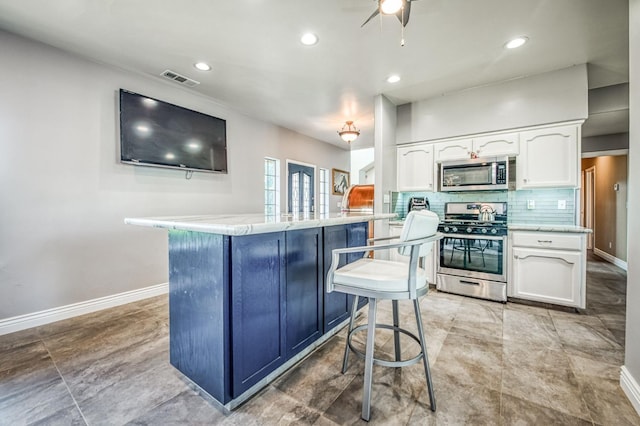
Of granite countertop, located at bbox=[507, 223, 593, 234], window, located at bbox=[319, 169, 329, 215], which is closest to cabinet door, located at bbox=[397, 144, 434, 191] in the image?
granite countertop, located at bbox=[507, 223, 593, 234]

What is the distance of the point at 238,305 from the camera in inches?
56.2

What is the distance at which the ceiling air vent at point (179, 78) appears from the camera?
122 inches

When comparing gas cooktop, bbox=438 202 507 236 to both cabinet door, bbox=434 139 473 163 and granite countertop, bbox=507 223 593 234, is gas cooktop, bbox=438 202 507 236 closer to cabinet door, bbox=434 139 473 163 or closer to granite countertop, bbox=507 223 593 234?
granite countertop, bbox=507 223 593 234

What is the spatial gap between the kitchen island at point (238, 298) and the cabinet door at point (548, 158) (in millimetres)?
2622

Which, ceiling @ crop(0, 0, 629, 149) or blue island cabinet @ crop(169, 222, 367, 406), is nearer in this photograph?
blue island cabinet @ crop(169, 222, 367, 406)

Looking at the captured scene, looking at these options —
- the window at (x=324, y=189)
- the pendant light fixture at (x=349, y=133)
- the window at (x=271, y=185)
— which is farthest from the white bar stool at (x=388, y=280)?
the window at (x=324, y=189)

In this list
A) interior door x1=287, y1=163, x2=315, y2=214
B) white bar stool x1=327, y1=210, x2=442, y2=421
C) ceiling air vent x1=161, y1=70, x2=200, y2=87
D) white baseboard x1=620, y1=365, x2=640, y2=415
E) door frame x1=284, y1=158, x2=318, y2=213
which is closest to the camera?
white bar stool x1=327, y1=210, x2=442, y2=421

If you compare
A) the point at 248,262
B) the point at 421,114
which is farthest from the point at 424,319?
the point at 421,114

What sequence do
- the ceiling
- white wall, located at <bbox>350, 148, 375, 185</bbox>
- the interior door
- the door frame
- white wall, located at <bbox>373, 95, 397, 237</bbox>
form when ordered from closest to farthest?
1. the ceiling
2. white wall, located at <bbox>373, 95, 397, 237</bbox>
3. the door frame
4. the interior door
5. white wall, located at <bbox>350, 148, 375, 185</bbox>

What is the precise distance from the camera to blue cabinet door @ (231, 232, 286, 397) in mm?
1421

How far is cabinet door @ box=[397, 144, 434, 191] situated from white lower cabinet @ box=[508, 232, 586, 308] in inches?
49.1

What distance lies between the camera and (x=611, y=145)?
15.5 feet

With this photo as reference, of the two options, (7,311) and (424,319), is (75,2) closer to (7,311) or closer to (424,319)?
(7,311)

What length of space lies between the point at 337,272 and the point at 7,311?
295cm
